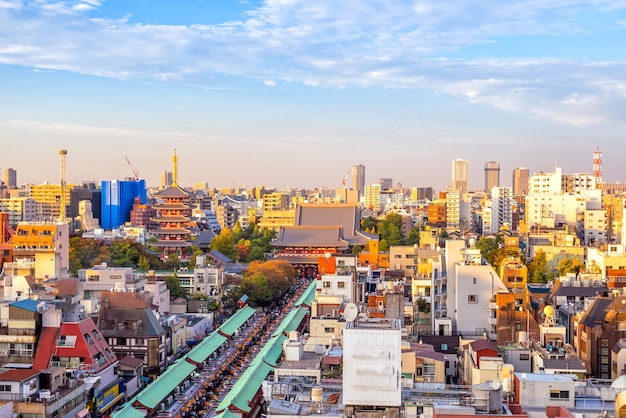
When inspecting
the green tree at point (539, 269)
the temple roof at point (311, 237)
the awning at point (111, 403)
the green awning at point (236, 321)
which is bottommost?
the awning at point (111, 403)

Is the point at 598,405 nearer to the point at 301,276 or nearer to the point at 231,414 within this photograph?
the point at 231,414

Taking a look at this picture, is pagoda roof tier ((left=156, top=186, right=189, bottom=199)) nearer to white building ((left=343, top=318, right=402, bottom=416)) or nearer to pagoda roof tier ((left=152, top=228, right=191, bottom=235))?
pagoda roof tier ((left=152, top=228, right=191, bottom=235))

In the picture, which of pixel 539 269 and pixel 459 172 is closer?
pixel 539 269

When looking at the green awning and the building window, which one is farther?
the green awning

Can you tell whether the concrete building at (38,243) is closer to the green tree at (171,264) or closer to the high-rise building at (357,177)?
the green tree at (171,264)

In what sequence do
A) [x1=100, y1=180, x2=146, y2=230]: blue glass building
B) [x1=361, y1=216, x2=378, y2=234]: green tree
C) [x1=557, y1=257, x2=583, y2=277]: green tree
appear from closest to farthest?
[x1=557, y1=257, x2=583, y2=277]: green tree
[x1=361, y1=216, x2=378, y2=234]: green tree
[x1=100, y1=180, x2=146, y2=230]: blue glass building

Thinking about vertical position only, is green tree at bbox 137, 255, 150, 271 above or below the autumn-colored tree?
above

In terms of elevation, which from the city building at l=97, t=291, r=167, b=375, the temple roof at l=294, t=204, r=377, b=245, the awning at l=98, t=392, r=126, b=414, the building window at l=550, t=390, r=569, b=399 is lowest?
the awning at l=98, t=392, r=126, b=414

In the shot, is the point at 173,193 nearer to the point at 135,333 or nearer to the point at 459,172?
the point at 135,333

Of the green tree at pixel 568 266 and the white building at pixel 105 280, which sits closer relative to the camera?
the white building at pixel 105 280

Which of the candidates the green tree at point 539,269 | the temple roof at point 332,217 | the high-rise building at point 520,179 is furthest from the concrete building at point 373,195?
the green tree at point 539,269

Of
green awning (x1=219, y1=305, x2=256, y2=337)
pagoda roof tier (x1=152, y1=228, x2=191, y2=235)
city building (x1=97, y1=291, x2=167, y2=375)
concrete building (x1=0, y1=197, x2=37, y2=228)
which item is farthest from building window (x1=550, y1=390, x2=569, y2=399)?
concrete building (x1=0, y1=197, x2=37, y2=228)

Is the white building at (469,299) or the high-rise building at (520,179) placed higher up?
the high-rise building at (520,179)

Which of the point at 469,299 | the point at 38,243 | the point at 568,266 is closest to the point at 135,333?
the point at 469,299
